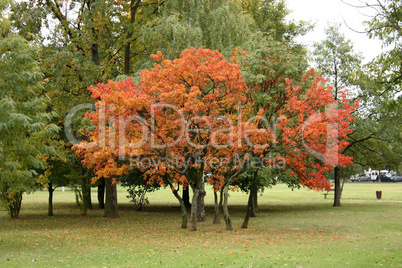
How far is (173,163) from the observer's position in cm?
1859

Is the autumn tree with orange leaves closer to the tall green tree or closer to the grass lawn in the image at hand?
the grass lawn

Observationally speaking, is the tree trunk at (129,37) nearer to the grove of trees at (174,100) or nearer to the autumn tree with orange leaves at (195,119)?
the grove of trees at (174,100)

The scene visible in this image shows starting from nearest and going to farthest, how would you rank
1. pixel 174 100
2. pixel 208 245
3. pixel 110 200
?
pixel 208 245 → pixel 174 100 → pixel 110 200

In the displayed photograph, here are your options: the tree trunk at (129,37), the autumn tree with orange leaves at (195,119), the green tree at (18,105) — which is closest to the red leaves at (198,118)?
the autumn tree with orange leaves at (195,119)

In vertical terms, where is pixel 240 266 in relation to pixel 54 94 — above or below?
below

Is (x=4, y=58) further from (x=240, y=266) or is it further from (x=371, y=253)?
(x=371, y=253)

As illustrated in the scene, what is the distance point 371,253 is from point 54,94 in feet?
59.3

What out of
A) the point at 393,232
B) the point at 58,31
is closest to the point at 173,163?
the point at 393,232

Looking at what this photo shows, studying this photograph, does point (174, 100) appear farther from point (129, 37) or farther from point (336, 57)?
point (336, 57)

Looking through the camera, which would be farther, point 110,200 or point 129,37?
point 129,37

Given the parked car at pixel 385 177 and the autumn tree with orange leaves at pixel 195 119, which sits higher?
the autumn tree with orange leaves at pixel 195 119

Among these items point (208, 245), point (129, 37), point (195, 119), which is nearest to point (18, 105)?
point (195, 119)

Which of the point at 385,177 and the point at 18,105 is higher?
the point at 18,105

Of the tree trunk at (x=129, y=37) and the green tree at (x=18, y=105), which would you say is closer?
the green tree at (x=18, y=105)
